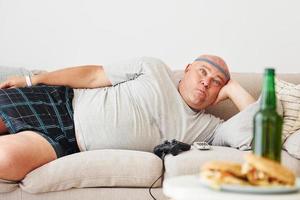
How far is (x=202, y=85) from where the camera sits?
2.69 metres

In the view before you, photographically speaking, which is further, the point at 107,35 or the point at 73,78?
the point at 107,35

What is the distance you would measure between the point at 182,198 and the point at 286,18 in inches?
83.2

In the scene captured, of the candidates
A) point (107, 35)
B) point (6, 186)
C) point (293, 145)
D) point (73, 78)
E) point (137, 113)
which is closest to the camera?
point (6, 186)

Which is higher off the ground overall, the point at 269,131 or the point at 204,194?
the point at 269,131

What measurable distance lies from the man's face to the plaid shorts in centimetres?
56

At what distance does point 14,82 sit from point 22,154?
604 millimetres

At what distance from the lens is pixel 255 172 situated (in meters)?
1.38

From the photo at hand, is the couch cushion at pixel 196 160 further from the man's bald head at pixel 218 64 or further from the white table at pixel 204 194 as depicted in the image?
the white table at pixel 204 194

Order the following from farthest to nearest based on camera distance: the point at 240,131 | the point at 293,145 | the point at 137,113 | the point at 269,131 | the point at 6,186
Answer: the point at 137,113 → the point at 240,131 → the point at 293,145 → the point at 6,186 → the point at 269,131

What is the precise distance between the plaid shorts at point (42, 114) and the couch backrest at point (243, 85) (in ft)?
2.12

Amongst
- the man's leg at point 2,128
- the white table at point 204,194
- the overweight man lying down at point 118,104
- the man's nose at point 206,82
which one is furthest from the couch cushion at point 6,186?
the man's nose at point 206,82

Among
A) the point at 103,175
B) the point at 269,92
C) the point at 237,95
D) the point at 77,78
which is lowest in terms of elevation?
the point at 103,175

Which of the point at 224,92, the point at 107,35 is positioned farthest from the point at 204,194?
the point at 107,35

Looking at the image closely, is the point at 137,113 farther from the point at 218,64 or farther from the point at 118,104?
the point at 218,64
